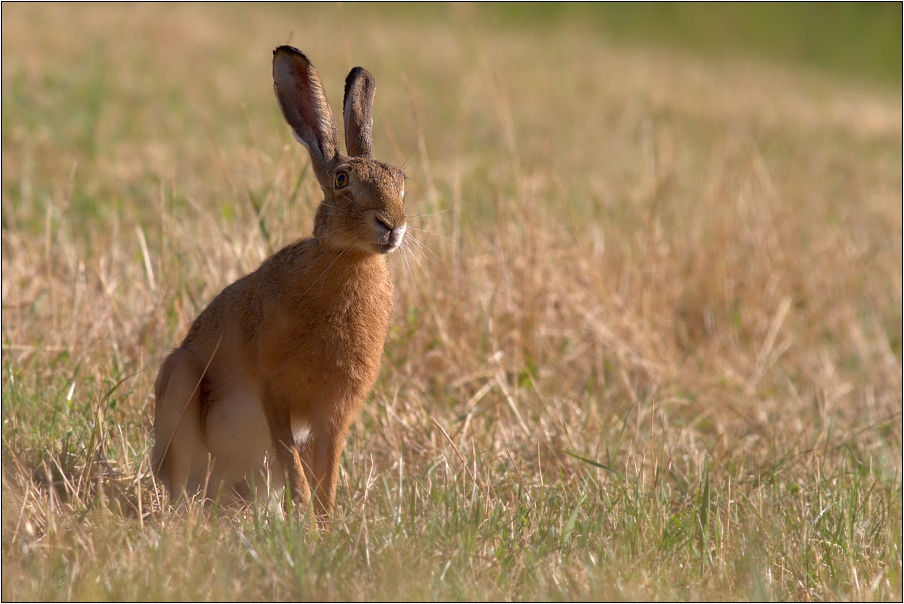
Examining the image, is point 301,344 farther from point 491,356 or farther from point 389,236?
point 491,356

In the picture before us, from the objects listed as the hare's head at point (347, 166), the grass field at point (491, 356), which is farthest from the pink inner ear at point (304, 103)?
the grass field at point (491, 356)

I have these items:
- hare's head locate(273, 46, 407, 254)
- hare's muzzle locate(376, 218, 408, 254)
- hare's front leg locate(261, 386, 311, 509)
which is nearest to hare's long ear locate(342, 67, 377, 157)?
hare's head locate(273, 46, 407, 254)

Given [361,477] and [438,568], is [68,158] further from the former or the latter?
[438,568]

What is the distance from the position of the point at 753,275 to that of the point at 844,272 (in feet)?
3.39

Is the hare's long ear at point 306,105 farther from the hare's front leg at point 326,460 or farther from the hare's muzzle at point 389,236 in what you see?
the hare's front leg at point 326,460

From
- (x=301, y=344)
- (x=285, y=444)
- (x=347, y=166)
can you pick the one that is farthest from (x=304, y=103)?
(x=285, y=444)

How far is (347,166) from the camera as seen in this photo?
3332 millimetres

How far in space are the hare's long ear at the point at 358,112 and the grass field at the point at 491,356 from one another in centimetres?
50

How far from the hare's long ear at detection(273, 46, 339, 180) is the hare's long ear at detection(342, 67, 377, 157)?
68 millimetres

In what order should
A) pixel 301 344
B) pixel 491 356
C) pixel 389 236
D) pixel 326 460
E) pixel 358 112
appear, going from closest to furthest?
pixel 389 236
pixel 301 344
pixel 326 460
pixel 358 112
pixel 491 356

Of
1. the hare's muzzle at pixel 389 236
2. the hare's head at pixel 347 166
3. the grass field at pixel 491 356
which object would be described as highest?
the hare's head at pixel 347 166

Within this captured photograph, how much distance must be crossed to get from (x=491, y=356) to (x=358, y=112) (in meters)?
1.81

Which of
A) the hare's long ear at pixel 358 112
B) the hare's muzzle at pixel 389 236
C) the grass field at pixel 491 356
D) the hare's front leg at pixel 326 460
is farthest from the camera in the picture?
the hare's long ear at pixel 358 112

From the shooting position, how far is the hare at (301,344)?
131 inches
